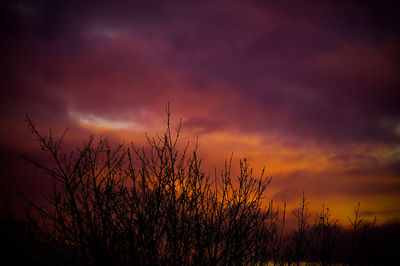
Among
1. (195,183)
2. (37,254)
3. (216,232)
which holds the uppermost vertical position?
(195,183)

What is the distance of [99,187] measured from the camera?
8.50 metres

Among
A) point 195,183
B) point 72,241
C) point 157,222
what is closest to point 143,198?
point 157,222

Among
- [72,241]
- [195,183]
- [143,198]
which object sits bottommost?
[72,241]

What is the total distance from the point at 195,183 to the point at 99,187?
2837 millimetres

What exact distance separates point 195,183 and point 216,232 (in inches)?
61.8

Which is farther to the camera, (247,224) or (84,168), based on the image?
(247,224)

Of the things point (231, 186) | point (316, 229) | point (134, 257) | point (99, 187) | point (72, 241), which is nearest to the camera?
point (134, 257)

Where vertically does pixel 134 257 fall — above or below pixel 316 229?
below

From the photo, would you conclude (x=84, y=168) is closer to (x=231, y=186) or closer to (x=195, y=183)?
(x=195, y=183)

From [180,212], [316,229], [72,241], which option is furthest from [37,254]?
[316,229]

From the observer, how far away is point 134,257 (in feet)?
23.1

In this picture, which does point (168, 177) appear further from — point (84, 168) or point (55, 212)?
point (55, 212)

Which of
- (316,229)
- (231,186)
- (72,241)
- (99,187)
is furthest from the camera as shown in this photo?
(316,229)

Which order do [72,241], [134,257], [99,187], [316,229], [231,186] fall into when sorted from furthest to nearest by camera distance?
[316,229], [231,186], [99,187], [72,241], [134,257]
